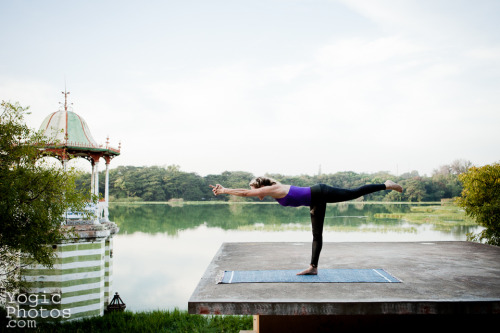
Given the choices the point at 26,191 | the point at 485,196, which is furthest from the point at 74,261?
the point at 485,196

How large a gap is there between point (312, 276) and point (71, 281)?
23.5 feet

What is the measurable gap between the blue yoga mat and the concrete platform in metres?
0.12

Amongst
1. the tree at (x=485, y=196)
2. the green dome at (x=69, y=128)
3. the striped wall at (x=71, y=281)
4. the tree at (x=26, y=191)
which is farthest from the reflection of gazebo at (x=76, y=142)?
the tree at (x=485, y=196)

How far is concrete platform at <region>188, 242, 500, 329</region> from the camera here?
125 inches

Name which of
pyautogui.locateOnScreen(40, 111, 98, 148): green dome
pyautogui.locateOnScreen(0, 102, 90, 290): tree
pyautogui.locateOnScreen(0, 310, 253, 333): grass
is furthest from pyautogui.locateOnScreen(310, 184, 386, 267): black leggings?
pyautogui.locateOnScreen(40, 111, 98, 148): green dome

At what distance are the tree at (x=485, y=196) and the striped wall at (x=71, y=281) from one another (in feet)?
29.3

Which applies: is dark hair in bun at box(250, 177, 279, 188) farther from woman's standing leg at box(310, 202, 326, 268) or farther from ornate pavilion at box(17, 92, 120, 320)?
ornate pavilion at box(17, 92, 120, 320)

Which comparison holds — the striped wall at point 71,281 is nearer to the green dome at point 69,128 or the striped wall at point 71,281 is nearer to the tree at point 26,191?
the tree at point 26,191

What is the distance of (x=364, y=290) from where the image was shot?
357cm

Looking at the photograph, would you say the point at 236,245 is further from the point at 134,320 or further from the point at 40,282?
the point at 134,320

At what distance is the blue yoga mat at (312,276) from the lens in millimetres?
3951

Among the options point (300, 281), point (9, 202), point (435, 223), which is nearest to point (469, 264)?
point (300, 281)

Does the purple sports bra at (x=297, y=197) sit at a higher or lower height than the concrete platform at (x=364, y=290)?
higher

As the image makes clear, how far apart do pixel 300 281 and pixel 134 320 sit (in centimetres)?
848
